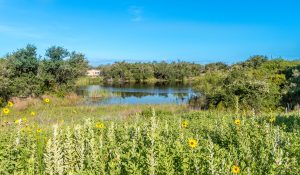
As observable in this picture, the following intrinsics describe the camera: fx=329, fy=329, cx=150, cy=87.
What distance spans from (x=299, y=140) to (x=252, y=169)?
2.13 metres

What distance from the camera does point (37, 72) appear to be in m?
37.3

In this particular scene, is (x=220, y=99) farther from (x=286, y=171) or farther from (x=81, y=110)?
(x=286, y=171)

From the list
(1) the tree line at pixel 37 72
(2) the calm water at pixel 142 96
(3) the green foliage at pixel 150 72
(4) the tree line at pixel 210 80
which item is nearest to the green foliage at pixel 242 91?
(4) the tree line at pixel 210 80

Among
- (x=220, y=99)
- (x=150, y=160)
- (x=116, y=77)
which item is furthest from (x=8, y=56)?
(x=116, y=77)

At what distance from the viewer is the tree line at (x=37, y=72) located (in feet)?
111

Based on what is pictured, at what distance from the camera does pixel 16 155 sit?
Result: 6211 millimetres

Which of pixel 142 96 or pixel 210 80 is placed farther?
pixel 142 96

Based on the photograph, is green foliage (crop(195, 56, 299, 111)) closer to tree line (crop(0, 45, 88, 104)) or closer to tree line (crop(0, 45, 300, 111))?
tree line (crop(0, 45, 300, 111))

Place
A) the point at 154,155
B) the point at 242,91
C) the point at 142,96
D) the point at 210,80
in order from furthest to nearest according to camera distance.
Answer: the point at 142,96 < the point at 210,80 < the point at 242,91 < the point at 154,155

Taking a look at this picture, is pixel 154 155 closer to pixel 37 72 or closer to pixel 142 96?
pixel 37 72

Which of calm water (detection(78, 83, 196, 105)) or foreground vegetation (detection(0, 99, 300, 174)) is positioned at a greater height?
foreground vegetation (detection(0, 99, 300, 174))

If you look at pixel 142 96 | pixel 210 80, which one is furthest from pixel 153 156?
pixel 142 96

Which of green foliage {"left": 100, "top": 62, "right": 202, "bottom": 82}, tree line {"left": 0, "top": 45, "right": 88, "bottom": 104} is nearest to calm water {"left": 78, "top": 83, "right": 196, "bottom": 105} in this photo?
tree line {"left": 0, "top": 45, "right": 88, "bottom": 104}

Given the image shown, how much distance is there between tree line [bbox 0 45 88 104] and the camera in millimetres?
33938
